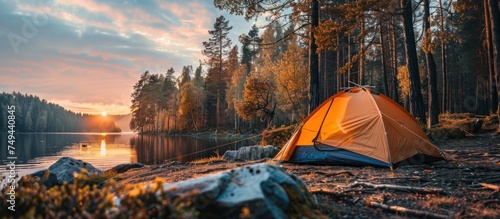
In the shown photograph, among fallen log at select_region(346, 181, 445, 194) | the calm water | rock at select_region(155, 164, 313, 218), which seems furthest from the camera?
the calm water

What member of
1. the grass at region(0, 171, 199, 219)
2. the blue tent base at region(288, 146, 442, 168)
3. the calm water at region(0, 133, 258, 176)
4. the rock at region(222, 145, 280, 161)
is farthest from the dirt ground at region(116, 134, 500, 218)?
the calm water at region(0, 133, 258, 176)

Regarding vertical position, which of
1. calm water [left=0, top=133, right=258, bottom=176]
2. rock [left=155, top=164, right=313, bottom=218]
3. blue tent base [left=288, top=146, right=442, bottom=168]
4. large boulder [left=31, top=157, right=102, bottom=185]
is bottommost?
calm water [left=0, top=133, right=258, bottom=176]

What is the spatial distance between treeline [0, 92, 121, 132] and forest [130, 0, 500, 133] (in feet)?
161

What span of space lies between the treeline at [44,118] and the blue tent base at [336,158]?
90287mm

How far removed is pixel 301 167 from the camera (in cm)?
840

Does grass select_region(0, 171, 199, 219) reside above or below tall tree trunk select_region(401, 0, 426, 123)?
below

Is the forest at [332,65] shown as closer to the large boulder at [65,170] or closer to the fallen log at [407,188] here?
the fallen log at [407,188]

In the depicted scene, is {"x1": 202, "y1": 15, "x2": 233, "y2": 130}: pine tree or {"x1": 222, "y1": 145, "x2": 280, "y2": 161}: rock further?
{"x1": 202, "y1": 15, "x2": 233, "y2": 130}: pine tree

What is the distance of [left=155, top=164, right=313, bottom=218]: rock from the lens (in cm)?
289

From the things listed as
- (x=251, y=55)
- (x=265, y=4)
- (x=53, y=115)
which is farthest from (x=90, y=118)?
(x=265, y=4)

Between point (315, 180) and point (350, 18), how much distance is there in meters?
9.14

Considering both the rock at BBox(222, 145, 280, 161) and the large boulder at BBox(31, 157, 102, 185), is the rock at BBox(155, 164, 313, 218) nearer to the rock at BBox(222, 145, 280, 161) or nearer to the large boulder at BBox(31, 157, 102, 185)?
the large boulder at BBox(31, 157, 102, 185)

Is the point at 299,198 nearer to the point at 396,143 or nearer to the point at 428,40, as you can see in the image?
the point at 396,143

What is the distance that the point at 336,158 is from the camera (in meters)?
8.58
